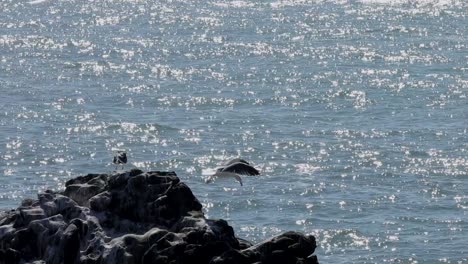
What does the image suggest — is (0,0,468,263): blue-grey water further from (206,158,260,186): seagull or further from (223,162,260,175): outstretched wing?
(223,162,260,175): outstretched wing

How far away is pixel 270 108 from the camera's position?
9262cm

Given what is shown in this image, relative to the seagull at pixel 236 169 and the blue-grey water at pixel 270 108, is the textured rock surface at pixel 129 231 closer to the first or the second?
the seagull at pixel 236 169

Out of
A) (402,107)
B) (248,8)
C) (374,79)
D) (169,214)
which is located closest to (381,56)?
(374,79)

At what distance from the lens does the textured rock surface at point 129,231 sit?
31.5 metres

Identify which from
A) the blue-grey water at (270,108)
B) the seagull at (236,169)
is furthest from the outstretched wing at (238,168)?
the blue-grey water at (270,108)

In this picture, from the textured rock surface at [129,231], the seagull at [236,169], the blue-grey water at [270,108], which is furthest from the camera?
the blue-grey water at [270,108]

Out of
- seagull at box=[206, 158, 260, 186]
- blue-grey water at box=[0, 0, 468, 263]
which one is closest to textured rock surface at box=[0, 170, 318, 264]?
seagull at box=[206, 158, 260, 186]

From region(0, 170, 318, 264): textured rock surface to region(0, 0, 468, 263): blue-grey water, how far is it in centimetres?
2303

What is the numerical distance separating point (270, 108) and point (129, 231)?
59.9 meters

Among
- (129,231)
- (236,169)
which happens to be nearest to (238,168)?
(236,169)

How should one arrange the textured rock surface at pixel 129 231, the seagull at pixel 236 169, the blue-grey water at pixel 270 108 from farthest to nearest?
1. the blue-grey water at pixel 270 108
2. the seagull at pixel 236 169
3. the textured rock surface at pixel 129 231

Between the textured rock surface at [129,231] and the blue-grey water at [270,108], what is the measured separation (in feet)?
75.6

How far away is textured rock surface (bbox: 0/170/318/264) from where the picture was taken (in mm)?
31500

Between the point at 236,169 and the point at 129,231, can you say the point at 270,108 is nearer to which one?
the point at 236,169
